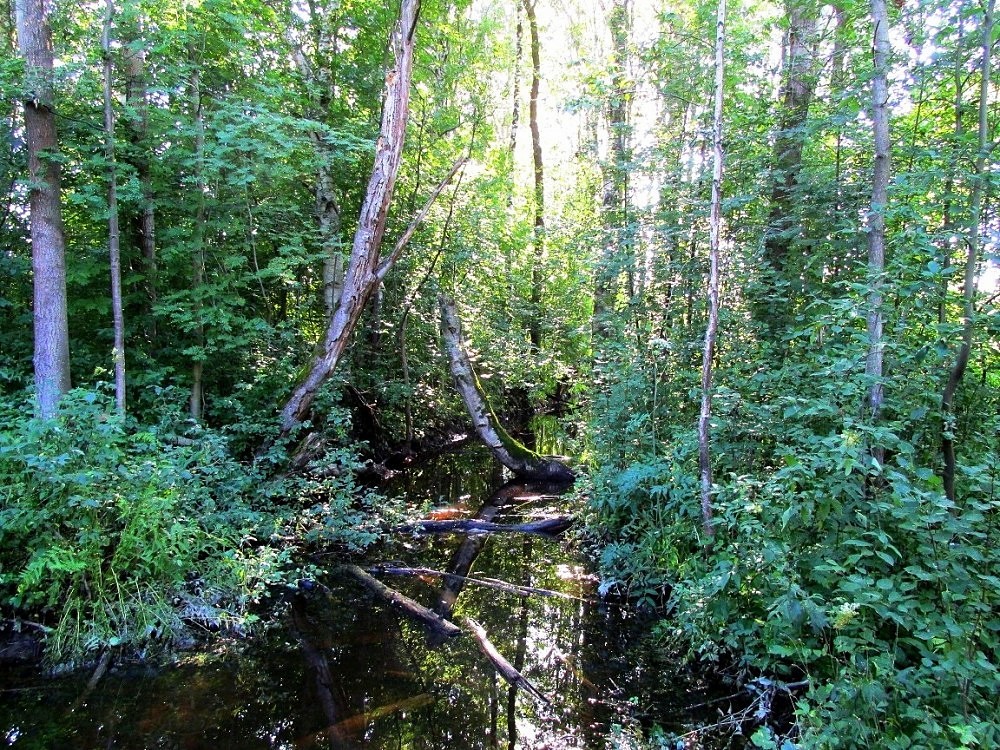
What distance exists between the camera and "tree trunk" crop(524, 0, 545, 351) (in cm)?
1521

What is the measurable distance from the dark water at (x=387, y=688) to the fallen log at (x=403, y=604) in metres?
0.10

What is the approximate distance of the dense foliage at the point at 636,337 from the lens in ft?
10.6

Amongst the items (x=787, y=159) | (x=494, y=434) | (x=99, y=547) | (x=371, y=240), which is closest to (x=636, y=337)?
(x=787, y=159)

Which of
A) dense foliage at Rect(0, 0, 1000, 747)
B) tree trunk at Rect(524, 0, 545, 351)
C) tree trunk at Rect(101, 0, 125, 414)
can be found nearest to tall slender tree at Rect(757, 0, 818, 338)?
dense foliage at Rect(0, 0, 1000, 747)

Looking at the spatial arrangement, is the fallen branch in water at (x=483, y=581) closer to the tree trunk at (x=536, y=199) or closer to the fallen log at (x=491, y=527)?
the fallen log at (x=491, y=527)

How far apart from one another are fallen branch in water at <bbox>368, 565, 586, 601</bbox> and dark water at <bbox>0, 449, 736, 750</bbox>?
0.22 feet

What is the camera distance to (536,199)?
16.3m

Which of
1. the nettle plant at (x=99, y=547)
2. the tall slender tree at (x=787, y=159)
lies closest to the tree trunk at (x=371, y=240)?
the nettle plant at (x=99, y=547)

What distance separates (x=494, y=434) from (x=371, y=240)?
13.6ft

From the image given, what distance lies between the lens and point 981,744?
236 cm

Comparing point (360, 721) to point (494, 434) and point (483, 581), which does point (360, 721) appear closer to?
point (483, 581)

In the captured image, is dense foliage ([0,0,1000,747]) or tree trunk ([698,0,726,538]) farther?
tree trunk ([698,0,726,538])

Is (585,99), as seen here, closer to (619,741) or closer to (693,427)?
(693,427)

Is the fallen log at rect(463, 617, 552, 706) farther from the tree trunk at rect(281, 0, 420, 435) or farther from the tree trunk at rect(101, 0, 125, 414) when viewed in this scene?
the tree trunk at rect(101, 0, 125, 414)
